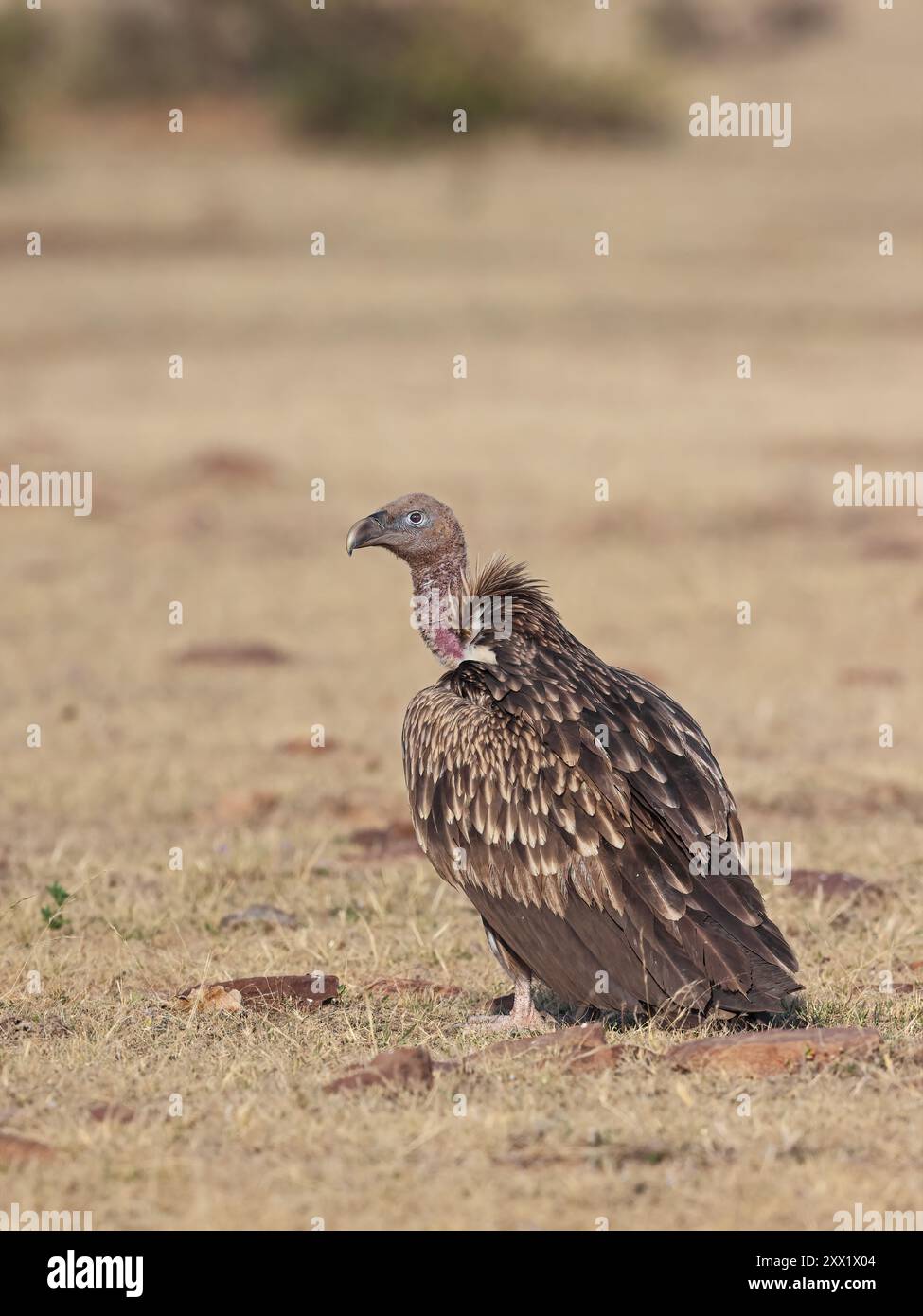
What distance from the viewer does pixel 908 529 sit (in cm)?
1612

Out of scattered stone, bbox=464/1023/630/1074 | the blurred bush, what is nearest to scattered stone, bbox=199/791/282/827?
scattered stone, bbox=464/1023/630/1074

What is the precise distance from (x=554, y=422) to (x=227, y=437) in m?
3.37

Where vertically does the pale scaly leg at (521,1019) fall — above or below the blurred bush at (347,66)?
below

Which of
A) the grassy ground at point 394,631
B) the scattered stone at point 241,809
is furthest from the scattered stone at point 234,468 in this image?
the scattered stone at point 241,809

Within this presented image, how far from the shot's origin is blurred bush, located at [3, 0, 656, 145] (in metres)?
48.8

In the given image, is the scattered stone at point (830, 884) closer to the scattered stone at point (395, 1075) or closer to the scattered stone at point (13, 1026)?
the scattered stone at point (395, 1075)

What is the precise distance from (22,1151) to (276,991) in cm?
157

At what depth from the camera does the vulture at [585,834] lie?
18.4 ft

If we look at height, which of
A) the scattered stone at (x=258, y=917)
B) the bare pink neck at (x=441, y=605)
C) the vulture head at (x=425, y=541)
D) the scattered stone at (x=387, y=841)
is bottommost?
the scattered stone at (x=258, y=917)

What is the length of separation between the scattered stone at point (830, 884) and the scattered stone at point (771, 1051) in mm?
2254

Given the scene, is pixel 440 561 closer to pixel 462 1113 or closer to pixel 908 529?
pixel 462 1113

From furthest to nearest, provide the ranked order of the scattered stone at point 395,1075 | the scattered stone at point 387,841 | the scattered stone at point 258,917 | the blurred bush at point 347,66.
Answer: the blurred bush at point 347,66
the scattered stone at point 387,841
the scattered stone at point 258,917
the scattered stone at point 395,1075

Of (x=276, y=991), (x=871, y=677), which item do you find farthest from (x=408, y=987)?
(x=871, y=677)

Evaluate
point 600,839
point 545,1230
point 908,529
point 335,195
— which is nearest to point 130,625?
point 908,529
